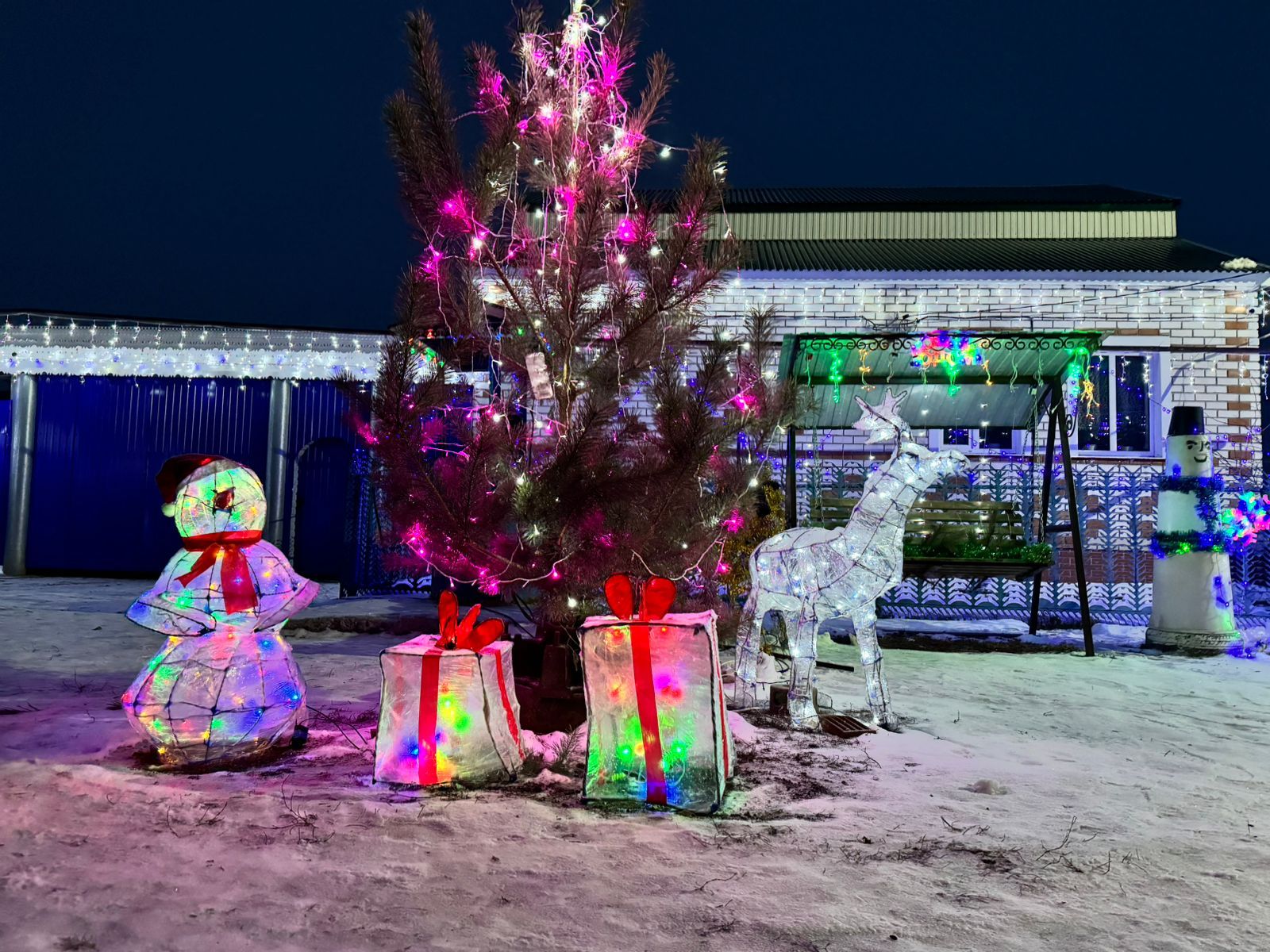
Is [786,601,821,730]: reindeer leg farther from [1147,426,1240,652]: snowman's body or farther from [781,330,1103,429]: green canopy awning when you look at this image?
[1147,426,1240,652]: snowman's body

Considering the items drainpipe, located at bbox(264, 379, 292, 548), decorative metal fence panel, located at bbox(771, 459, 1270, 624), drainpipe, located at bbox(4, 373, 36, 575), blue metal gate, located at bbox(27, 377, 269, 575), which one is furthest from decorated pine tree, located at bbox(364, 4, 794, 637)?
drainpipe, located at bbox(4, 373, 36, 575)

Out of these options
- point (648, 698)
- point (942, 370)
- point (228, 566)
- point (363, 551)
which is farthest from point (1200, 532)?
point (363, 551)

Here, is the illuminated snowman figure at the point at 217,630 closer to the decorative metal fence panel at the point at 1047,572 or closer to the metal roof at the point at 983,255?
the decorative metal fence panel at the point at 1047,572

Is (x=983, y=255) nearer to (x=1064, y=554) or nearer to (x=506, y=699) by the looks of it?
(x=1064, y=554)

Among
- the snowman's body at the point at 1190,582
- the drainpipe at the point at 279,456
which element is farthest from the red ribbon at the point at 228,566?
the drainpipe at the point at 279,456

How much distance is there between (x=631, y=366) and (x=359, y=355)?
10.5 metres

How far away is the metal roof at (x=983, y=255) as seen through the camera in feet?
40.1

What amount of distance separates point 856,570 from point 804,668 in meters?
0.59

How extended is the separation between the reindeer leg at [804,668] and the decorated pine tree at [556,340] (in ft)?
2.01

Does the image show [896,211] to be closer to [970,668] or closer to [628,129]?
[970,668]

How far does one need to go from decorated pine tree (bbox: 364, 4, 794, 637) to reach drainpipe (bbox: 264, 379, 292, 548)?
10615mm

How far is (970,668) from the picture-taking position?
675 centimetres

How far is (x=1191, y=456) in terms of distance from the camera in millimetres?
7828

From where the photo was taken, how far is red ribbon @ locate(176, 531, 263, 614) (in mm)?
3662
